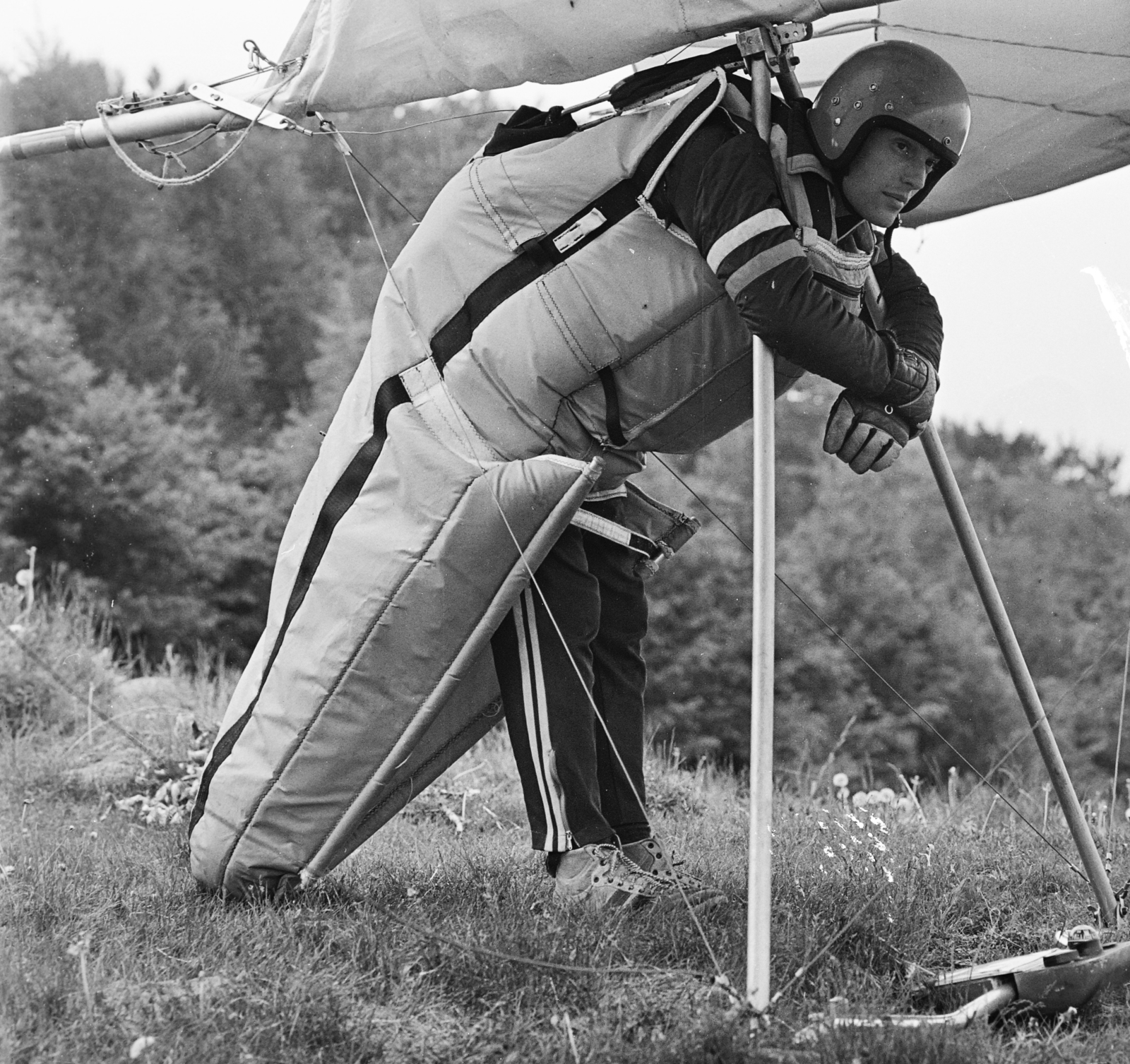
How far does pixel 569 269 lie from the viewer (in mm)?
2787

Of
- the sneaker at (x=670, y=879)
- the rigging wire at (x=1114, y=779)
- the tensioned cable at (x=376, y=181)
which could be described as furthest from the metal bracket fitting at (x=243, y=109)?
the rigging wire at (x=1114, y=779)

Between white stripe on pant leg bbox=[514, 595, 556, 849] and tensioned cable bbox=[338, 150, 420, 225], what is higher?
tensioned cable bbox=[338, 150, 420, 225]

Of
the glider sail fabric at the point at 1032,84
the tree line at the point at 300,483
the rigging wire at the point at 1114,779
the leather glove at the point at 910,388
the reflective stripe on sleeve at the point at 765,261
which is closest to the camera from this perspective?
the reflective stripe on sleeve at the point at 765,261

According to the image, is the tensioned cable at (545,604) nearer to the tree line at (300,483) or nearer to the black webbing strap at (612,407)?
the black webbing strap at (612,407)

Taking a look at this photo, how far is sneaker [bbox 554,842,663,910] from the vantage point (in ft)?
9.18

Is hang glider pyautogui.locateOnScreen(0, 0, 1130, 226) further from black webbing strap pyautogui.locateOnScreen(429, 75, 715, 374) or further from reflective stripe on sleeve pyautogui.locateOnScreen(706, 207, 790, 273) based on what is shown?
reflective stripe on sleeve pyautogui.locateOnScreen(706, 207, 790, 273)

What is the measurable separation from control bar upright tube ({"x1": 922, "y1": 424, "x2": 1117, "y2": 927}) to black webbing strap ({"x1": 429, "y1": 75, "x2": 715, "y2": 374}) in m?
0.82

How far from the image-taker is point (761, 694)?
2393mm

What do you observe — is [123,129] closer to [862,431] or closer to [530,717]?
[530,717]

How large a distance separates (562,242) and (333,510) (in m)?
0.70

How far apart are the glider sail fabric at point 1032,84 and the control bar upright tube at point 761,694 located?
1.34 m

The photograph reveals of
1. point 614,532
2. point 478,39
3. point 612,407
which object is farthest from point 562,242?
point 614,532

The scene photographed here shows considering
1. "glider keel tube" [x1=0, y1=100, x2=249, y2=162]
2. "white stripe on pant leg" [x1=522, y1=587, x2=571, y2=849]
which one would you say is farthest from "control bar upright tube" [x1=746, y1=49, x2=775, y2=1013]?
"glider keel tube" [x1=0, y1=100, x2=249, y2=162]

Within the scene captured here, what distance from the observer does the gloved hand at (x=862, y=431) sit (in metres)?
2.88
